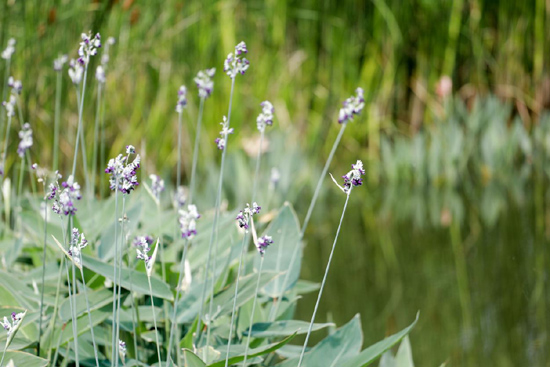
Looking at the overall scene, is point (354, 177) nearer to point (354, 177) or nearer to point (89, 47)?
point (354, 177)

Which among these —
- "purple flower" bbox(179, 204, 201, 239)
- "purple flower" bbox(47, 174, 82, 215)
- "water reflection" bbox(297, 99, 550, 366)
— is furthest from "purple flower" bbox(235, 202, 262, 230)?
"water reflection" bbox(297, 99, 550, 366)

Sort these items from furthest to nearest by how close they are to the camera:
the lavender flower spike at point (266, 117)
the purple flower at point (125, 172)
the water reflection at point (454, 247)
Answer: the water reflection at point (454, 247) → the lavender flower spike at point (266, 117) → the purple flower at point (125, 172)

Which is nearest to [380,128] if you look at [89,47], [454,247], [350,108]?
[454,247]

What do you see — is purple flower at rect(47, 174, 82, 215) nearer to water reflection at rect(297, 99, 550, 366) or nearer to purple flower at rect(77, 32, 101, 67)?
purple flower at rect(77, 32, 101, 67)

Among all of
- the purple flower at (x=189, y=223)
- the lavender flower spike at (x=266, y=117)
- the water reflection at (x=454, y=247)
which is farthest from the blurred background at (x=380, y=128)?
the purple flower at (x=189, y=223)

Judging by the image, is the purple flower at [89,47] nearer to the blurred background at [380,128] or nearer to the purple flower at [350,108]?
the purple flower at [350,108]

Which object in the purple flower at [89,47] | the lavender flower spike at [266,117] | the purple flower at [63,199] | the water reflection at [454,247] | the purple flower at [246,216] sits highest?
the purple flower at [89,47]

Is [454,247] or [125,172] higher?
[125,172]

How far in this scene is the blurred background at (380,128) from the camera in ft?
4.40

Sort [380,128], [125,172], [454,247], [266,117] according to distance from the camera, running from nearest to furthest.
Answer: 1. [125,172]
2. [266,117]
3. [454,247]
4. [380,128]

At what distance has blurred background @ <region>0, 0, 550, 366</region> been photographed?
134cm

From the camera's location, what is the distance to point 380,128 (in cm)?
327

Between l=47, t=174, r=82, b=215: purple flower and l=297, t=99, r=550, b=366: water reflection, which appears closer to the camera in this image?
l=47, t=174, r=82, b=215: purple flower

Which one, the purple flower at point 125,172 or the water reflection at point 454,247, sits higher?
the purple flower at point 125,172
